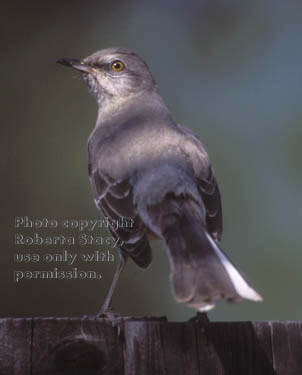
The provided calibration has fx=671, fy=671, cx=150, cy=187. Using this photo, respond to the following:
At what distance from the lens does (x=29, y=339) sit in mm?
3252

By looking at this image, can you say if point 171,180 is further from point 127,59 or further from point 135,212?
point 127,59

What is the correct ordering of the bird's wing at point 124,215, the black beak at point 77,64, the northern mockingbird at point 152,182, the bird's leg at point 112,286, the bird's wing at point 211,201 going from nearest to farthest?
the northern mockingbird at point 152,182 → the bird's wing at point 124,215 → the bird's wing at point 211,201 → the bird's leg at point 112,286 → the black beak at point 77,64

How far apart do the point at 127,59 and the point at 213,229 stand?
2.50 meters

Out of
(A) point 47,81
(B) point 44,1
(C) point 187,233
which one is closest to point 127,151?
(C) point 187,233

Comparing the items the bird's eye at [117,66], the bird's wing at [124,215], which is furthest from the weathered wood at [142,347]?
the bird's eye at [117,66]

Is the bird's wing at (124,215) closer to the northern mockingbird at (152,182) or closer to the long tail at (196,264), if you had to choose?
the northern mockingbird at (152,182)

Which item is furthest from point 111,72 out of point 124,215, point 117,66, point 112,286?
point 112,286

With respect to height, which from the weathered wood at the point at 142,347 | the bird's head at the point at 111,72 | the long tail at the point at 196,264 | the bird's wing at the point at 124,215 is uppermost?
the bird's head at the point at 111,72

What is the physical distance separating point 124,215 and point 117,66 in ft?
7.34

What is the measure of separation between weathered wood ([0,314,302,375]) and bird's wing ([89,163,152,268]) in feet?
4.61

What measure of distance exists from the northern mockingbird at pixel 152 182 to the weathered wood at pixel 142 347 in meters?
0.21

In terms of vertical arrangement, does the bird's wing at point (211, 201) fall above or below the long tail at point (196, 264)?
above

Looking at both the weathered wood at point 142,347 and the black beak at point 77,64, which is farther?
the black beak at point 77,64

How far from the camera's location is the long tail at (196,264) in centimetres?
345
